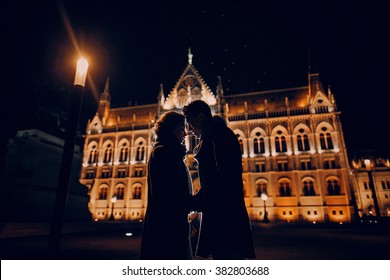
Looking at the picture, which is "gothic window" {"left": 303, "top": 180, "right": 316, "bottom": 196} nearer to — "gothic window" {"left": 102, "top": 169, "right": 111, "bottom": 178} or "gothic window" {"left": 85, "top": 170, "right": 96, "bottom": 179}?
"gothic window" {"left": 102, "top": 169, "right": 111, "bottom": 178}

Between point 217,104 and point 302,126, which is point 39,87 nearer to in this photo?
point 217,104

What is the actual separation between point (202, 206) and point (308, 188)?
1213 inches

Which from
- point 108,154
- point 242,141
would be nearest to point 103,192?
point 108,154

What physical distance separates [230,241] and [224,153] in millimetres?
788

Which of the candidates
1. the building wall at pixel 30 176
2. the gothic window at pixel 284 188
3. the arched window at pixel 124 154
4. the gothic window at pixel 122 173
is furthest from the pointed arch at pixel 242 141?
the building wall at pixel 30 176

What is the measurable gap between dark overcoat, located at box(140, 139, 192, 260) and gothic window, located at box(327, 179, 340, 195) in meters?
31.2

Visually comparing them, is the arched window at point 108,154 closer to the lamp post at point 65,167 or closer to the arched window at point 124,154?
the arched window at point 124,154

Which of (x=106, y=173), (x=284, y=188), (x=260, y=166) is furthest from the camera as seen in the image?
(x=106, y=173)

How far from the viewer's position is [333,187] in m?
28.2

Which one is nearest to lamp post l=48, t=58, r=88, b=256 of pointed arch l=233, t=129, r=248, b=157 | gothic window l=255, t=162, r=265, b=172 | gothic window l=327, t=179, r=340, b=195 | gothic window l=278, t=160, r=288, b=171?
pointed arch l=233, t=129, r=248, b=157

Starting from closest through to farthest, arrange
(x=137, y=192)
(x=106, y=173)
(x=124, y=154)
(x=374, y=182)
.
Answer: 1. (x=137, y=192)
2. (x=106, y=173)
3. (x=124, y=154)
4. (x=374, y=182)

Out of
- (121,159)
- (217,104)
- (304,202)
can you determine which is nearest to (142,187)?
(121,159)

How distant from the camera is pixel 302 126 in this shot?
31188mm

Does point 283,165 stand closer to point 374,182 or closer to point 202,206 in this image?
point 374,182
